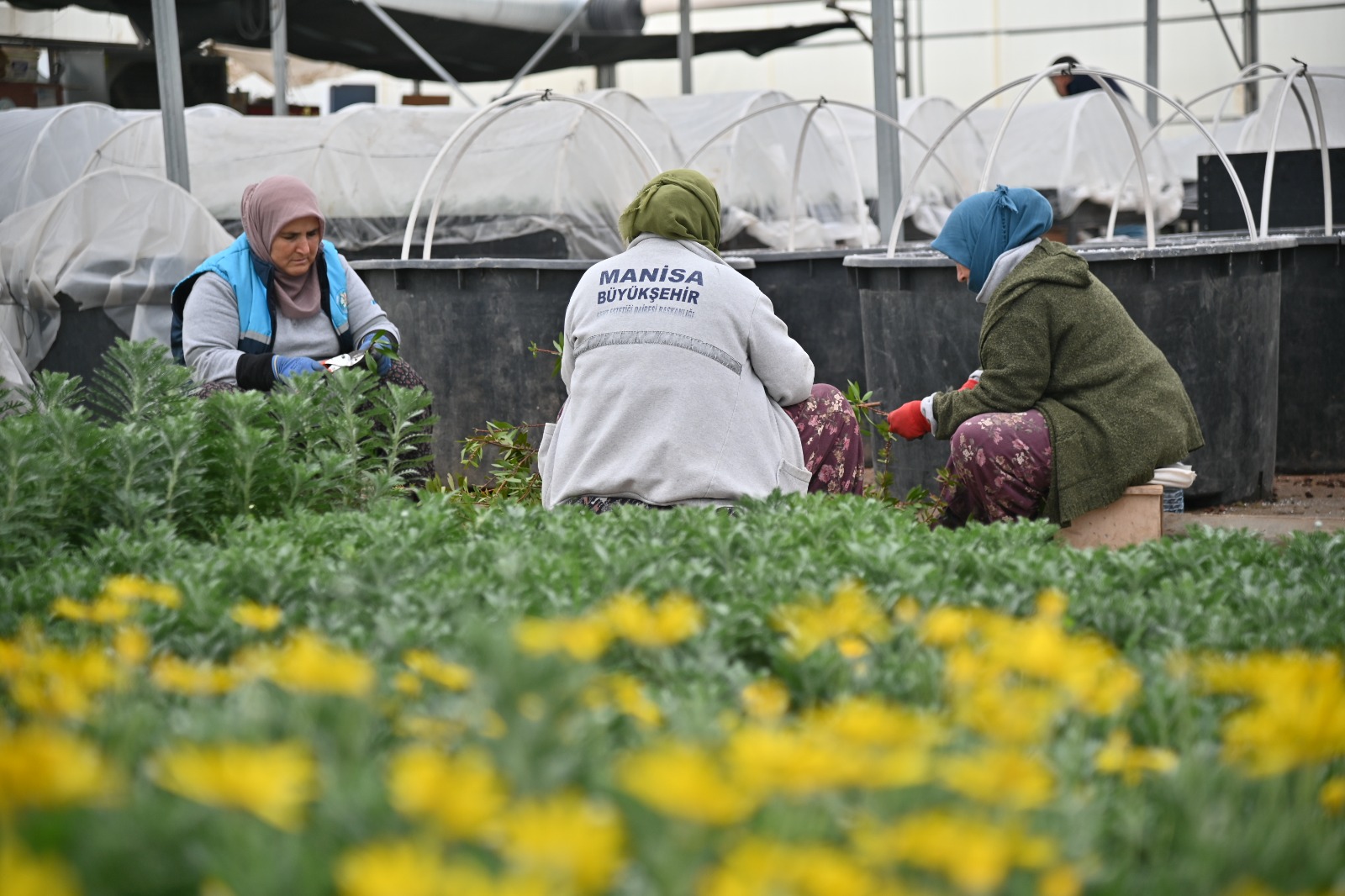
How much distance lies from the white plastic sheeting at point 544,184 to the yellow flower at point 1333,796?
927 centimetres

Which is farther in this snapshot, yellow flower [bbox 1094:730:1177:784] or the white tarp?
the white tarp

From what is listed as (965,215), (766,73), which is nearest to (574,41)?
(766,73)

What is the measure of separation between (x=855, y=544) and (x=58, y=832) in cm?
134

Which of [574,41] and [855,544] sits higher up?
[574,41]

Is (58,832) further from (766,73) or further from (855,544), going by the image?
(766,73)

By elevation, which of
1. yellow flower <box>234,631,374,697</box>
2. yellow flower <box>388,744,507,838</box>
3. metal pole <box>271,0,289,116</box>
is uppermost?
metal pole <box>271,0,289,116</box>

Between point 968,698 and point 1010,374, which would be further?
point 1010,374

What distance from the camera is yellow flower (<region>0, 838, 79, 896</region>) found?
0.76 m

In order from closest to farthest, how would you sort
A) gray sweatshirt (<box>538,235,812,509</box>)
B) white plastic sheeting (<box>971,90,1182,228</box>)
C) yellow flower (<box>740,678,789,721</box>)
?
yellow flower (<box>740,678,789,721</box>) < gray sweatshirt (<box>538,235,812,509</box>) < white plastic sheeting (<box>971,90,1182,228</box>)

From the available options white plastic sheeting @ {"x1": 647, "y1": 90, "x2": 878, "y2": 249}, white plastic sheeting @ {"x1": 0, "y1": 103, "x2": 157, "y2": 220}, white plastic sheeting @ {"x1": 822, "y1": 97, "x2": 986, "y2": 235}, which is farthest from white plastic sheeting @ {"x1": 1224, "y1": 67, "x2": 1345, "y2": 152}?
white plastic sheeting @ {"x1": 0, "y1": 103, "x2": 157, "y2": 220}

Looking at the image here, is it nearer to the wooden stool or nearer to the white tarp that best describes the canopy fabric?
the white tarp

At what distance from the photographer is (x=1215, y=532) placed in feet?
7.73

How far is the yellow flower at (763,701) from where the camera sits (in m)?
1.34

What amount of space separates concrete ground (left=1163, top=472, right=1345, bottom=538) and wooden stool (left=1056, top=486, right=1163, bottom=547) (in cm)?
50
